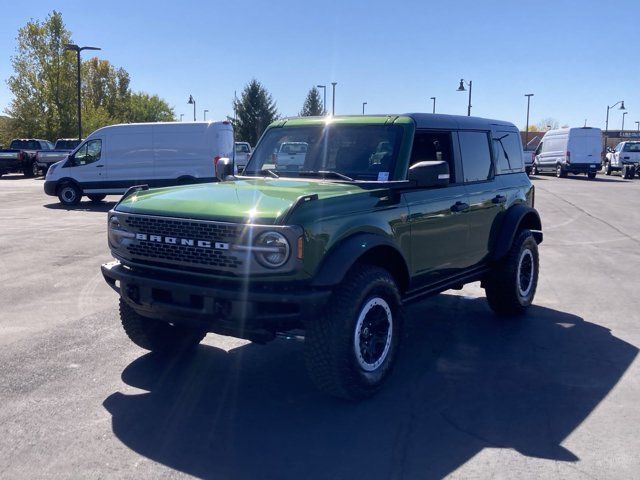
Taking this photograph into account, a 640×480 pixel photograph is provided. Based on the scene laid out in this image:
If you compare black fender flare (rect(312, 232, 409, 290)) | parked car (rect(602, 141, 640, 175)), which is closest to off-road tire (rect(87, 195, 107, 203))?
black fender flare (rect(312, 232, 409, 290))

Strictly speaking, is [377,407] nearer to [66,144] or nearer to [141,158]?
[141,158]

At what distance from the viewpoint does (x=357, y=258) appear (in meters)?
4.52

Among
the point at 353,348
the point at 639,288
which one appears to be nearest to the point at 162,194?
the point at 353,348

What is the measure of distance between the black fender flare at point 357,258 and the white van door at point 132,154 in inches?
591

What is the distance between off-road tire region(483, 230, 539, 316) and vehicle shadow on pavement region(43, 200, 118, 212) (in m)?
13.4

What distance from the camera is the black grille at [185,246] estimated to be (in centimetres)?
432

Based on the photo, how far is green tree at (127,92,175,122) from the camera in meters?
77.4

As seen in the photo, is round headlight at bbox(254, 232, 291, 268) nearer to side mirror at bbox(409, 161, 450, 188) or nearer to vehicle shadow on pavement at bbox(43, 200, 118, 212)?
side mirror at bbox(409, 161, 450, 188)

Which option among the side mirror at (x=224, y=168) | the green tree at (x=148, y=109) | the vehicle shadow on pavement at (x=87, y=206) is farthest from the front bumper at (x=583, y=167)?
the green tree at (x=148, y=109)

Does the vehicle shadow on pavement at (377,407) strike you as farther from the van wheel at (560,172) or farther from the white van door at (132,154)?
the van wheel at (560,172)

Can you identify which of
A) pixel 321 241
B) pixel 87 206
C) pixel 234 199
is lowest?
pixel 87 206

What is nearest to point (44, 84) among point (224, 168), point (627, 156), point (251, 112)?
point (251, 112)

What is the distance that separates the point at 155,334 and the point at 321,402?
1.55m

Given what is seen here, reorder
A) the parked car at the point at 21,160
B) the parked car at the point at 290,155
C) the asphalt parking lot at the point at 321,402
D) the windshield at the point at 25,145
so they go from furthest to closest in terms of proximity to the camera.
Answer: the windshield at the point at 25,145 → the parked car at the point at 21,160 → the parked car at the point at 290,155 → the asphalt parking lot at the point at 321,402
